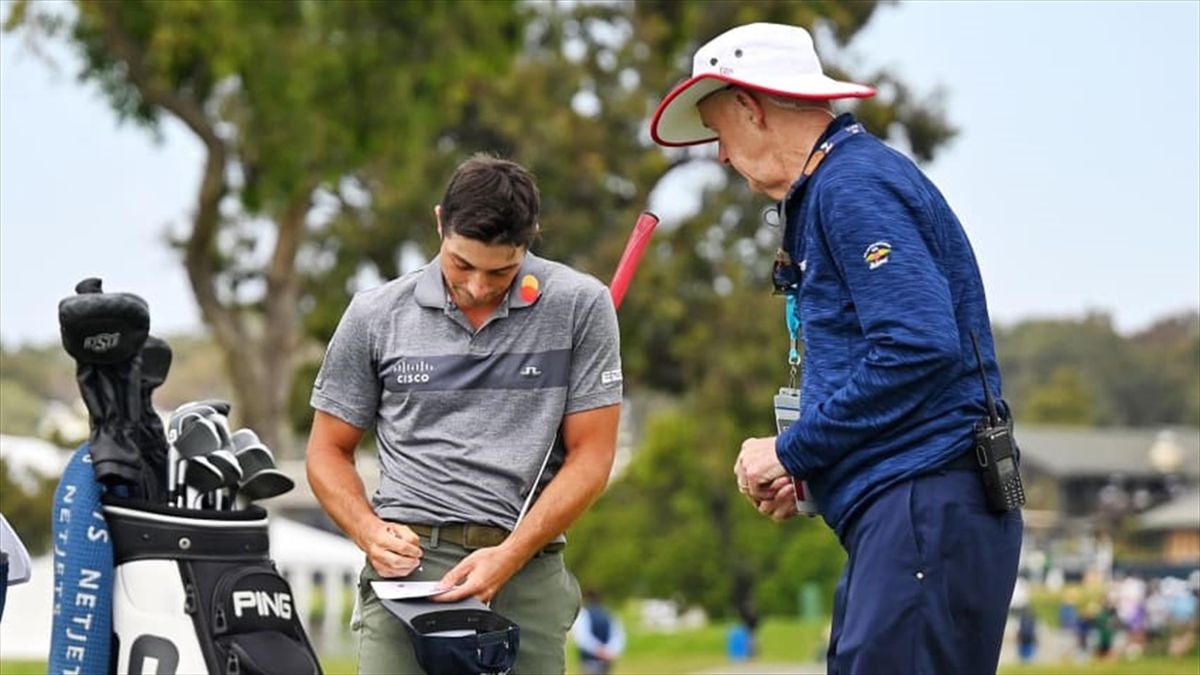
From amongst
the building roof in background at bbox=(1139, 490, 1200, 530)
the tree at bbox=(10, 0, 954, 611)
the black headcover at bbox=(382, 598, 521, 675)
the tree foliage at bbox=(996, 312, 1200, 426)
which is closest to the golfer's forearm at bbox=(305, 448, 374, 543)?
the black headcover at bbox=(382, 598, 521, 675)

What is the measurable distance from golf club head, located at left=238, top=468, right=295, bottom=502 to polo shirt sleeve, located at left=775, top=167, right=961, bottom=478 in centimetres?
202

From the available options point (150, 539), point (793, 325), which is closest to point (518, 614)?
point (150, 539)

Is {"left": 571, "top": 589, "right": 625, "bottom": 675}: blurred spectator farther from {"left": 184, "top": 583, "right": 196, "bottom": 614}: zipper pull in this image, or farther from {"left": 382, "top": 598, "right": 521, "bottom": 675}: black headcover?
{"left": 382, "top": 598, "right": 521, "bottom": 675}: black headcover

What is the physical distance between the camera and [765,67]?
4531 millimetres

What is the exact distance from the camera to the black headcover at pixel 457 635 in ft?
16.3

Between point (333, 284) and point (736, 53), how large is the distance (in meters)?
31.0

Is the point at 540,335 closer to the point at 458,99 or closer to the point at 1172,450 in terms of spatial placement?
the point at 458,99

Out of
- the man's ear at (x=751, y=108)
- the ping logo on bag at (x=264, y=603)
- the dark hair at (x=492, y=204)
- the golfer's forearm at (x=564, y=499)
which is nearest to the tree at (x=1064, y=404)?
the ping logo on bag at (x=264, y=603)

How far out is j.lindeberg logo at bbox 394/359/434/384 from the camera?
5.20 metres

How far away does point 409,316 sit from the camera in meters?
5.26

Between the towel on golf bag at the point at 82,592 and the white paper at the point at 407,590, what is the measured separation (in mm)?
871

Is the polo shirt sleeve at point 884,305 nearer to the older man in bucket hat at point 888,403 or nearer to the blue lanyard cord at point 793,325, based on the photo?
the older man in bucket hat at point 888,403

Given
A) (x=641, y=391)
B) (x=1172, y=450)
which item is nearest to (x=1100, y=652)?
(x=641, y=391)

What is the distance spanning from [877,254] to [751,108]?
0.52m
